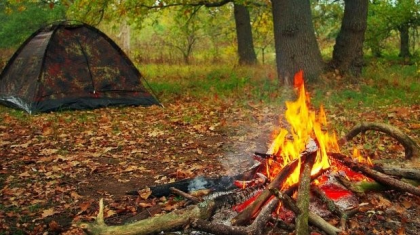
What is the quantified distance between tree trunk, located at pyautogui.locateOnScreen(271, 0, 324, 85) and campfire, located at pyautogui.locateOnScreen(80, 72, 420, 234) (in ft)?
20.8

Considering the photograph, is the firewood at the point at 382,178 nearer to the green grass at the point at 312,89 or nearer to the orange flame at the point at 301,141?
the orange flame at the point at 301,141

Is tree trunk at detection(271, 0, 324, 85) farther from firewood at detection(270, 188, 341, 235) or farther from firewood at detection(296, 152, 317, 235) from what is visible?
firewood at detection(270, 188, 341, 235)

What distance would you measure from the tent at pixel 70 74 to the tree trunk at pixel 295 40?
148 inches

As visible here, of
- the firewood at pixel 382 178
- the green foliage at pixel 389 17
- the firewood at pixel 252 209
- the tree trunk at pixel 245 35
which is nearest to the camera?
the firewood at pixel 252 209

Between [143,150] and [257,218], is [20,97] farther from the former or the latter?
[257,218]

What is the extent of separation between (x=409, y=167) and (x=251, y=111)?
520 cm

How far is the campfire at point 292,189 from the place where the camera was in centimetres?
337

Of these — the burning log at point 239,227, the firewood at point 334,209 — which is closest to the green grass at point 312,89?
the firewood at point 334,209

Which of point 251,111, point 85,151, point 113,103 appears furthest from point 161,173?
point 113,103

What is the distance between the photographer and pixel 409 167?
4320mm

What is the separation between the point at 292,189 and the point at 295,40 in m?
7.77

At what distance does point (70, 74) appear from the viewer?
34.2 ft

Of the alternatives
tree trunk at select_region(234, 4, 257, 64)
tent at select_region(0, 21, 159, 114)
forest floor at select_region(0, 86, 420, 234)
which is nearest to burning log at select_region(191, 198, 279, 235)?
forest floor at select_region(0, 86, 420, 234)

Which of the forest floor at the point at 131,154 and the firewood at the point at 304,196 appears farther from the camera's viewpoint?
the forest floor at the point at 131,154
